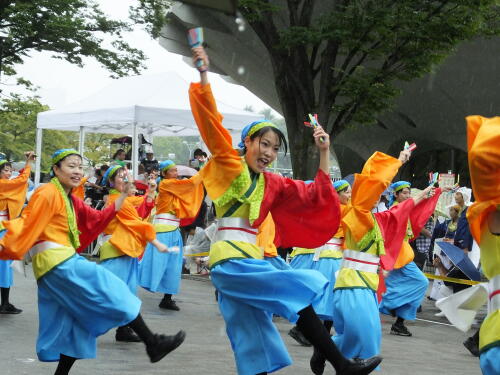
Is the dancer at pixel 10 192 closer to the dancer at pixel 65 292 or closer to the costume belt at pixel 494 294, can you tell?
the dancer at pixel 65 292

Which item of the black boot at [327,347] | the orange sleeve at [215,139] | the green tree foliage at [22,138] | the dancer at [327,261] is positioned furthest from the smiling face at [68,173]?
the green tree foliage at [22,138]

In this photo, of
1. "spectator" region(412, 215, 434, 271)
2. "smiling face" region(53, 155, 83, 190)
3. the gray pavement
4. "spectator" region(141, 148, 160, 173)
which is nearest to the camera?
"smiling face" region(53, 155, 83, 190)

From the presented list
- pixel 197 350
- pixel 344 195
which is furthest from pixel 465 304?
pixel 344 195

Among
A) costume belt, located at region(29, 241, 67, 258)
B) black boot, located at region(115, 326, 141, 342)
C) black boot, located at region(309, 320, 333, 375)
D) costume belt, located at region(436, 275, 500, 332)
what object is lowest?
black boot, located at region(115, 326, 141, 342)

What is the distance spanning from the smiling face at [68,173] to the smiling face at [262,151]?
54.8 inches

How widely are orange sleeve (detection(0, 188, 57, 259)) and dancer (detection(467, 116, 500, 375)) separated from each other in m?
2.97

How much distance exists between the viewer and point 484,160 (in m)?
3.34

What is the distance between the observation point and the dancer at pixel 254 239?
4.74 m

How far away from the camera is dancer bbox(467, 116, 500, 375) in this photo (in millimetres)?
3352

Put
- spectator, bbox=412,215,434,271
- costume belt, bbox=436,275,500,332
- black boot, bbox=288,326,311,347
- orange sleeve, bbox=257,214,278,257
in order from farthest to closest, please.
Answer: spectator, bbox=412,215,434,271, orange sleeve, bbox=257,214,278,257, black boot, bbox=288,326,311,347, costume belt, bbox=436,275,500,332

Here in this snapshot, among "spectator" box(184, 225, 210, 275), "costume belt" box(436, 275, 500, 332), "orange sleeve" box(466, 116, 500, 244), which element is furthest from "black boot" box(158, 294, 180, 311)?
"orange sleeve" box(466, 116, 500, 244)

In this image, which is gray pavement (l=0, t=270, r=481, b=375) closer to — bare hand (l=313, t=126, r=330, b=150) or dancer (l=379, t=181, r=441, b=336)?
dancer (l=379, t=181, r=441, b=336)

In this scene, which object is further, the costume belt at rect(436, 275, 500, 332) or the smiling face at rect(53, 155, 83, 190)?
the smiling face at rect(53, 155, 83, 190)

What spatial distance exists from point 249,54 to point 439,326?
21923mm
